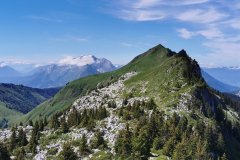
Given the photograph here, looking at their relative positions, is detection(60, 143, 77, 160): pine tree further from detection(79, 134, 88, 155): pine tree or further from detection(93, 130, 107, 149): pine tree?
detection(93, 130, 107, 149): pine tree

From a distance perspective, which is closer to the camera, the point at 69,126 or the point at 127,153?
the point at 127,153

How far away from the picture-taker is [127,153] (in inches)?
4624

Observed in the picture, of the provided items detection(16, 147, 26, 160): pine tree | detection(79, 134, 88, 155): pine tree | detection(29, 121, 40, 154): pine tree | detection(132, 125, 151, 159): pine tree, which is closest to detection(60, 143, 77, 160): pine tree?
detection(79, 134, 88, 155): pine tree

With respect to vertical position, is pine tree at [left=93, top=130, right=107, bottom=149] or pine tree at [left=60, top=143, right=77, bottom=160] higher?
pine tree at [left=93, top=130, right=107, bottom=149]

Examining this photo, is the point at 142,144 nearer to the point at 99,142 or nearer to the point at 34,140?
the point at 99,142

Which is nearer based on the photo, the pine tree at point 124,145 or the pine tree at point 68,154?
the pine tree at point 68,154

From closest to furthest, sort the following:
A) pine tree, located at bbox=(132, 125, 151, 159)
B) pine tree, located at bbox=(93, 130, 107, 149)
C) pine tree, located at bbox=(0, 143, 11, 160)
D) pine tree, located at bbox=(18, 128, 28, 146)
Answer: pine tree, located at bbox=(132, 125, 151, 159) < pine tree, located at bbox=(93, 130, 107, 149) < pine tree, located at bbox=(0, 143, 11, 160) < pine tree, located at bbox=(18, 128, 28, 146)

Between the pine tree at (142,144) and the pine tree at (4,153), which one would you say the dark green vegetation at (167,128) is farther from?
the pine tree at (4,153)

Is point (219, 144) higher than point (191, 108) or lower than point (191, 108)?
lower

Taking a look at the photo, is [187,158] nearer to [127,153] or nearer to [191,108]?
Answer: [127,153]

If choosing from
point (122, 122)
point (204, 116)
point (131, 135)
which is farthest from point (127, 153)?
point (204, 116)

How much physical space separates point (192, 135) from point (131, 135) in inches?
942

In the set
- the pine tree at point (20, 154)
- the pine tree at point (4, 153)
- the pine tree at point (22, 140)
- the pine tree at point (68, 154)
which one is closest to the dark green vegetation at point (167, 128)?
the pine tree at point (68, 154)

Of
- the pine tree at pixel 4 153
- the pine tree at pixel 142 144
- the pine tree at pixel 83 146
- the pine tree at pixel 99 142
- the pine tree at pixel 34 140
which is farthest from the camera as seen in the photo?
the pine tree at pixel 34 140
